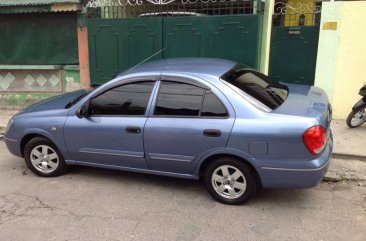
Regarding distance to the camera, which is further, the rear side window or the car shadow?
the car shadow

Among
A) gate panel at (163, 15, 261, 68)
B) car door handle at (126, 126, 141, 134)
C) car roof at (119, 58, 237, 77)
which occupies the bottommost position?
car door handle at (126, 126, 141, 134)

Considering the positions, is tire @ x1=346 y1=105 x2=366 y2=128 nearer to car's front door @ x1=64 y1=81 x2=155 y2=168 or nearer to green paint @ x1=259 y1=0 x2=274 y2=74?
green paint @ x1=259 y1=0 x2=274 y2=74

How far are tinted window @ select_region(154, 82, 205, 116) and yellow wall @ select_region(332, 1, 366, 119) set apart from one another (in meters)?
3.99

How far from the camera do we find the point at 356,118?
271 inches

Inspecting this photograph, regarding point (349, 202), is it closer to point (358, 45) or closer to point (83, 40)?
point (358, 45)

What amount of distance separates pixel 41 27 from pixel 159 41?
274cm

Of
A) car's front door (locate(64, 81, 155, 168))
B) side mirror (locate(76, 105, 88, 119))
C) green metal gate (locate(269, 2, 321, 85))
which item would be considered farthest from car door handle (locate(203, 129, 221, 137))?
green metal gate (locate(269, 2, 321, 85))

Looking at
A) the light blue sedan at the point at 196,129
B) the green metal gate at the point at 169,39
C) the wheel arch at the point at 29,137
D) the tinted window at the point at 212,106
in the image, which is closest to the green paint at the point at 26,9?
the green metal gate at the point at 169,39

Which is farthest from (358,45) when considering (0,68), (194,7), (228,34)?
(0,68)

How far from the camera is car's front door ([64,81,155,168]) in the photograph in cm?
470

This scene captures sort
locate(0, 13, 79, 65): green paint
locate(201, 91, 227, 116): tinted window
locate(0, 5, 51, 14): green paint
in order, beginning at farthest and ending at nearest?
locate(0, 13, 79, 65): green paint
locate(0, 5, 51, 14): green paint
locate(201, 91, 227, 116): tinted window

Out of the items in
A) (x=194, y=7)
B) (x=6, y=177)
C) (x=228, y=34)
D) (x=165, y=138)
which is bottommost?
(x=6, y=177)

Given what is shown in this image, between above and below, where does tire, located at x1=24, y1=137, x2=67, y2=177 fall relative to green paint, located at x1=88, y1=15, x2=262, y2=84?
→ below

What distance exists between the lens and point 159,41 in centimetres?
805
